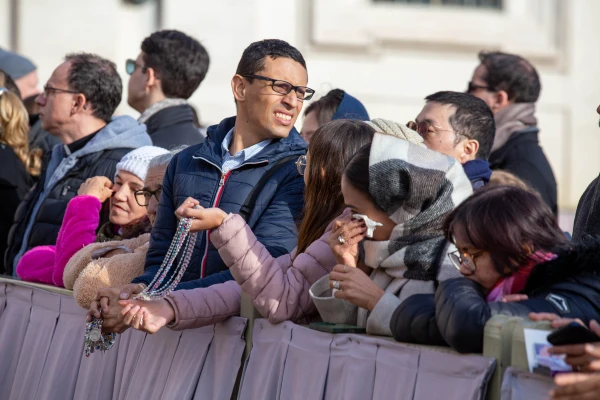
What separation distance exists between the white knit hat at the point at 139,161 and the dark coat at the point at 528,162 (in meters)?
Result: 2.22

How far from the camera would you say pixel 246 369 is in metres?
4.26

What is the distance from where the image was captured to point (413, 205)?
12.6 feet

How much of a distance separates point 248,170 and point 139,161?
1.08 metres

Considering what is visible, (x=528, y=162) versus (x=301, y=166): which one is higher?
(x=301, y=166)

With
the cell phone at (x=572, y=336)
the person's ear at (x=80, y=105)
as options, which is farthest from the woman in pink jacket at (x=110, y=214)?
the cell phone at (x=572, y=336)

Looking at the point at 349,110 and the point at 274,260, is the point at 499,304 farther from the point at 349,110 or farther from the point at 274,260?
the point at 349,110

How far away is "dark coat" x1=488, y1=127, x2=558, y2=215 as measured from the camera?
6.93 m

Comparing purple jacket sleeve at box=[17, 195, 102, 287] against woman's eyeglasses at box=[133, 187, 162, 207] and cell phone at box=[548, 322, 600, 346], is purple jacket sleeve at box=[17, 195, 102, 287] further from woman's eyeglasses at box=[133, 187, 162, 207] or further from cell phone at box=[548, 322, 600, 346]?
cell phone at box=[548, 322, 600, 346]

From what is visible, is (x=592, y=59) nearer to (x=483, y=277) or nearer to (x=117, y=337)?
(x=117, y=337)

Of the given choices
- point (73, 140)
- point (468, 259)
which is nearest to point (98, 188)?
point (73, 140)

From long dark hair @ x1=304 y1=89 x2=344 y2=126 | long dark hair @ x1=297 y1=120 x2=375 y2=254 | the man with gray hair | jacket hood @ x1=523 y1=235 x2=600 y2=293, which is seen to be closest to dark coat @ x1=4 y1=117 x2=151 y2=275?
the man with gray hair

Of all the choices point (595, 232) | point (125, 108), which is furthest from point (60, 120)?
point (125, 108)

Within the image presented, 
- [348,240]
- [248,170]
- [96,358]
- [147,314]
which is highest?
[248,170]

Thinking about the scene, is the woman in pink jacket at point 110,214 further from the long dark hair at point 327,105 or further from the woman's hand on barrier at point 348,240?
the woman's hand on barrier at point 348,240
